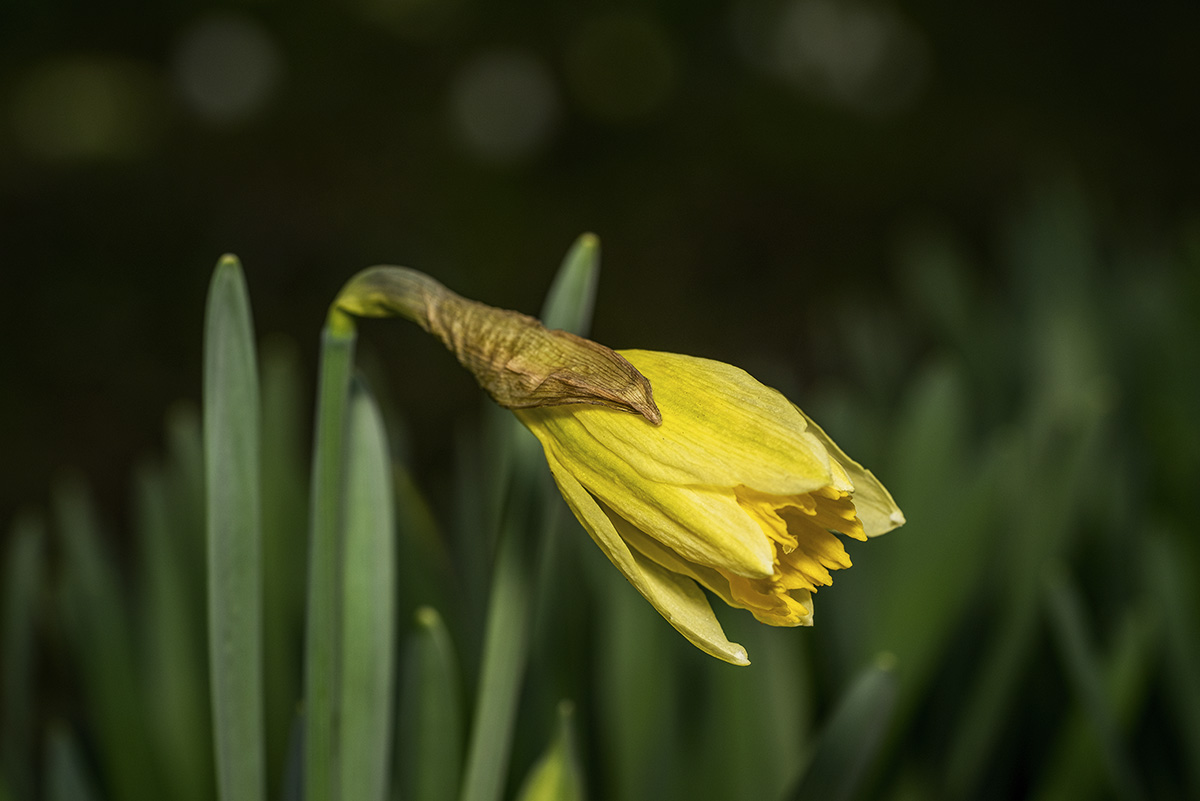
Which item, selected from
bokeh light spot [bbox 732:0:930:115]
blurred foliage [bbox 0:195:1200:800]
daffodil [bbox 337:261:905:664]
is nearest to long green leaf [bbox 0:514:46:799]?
blurred foliage [bbox 0:195:1200:800]

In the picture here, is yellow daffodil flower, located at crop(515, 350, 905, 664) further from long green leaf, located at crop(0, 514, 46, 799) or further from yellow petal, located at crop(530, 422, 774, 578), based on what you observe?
long green leaf, located at crop(0, 514, 46, 799)

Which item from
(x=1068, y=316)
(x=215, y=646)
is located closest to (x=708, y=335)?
(x=1068, y=316)

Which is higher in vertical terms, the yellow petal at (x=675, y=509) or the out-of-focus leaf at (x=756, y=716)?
the yellow petal at (x=675, y=509)

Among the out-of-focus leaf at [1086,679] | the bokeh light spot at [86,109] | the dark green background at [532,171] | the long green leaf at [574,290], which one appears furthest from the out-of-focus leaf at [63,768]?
the bokeh light spot at [86,109]

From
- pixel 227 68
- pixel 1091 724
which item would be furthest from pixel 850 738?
pixel 227 68

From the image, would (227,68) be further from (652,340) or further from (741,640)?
(741,640)

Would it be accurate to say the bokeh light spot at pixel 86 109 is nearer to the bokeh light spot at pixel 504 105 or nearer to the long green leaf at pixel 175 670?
the bokeh light spot at pixel 504 105

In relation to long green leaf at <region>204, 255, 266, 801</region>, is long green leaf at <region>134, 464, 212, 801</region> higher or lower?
lower

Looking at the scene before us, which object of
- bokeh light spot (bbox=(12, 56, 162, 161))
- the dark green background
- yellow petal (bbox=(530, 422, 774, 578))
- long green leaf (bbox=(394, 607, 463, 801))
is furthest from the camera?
bokeh light spot (bbox=(12, 56, 162, 161))
